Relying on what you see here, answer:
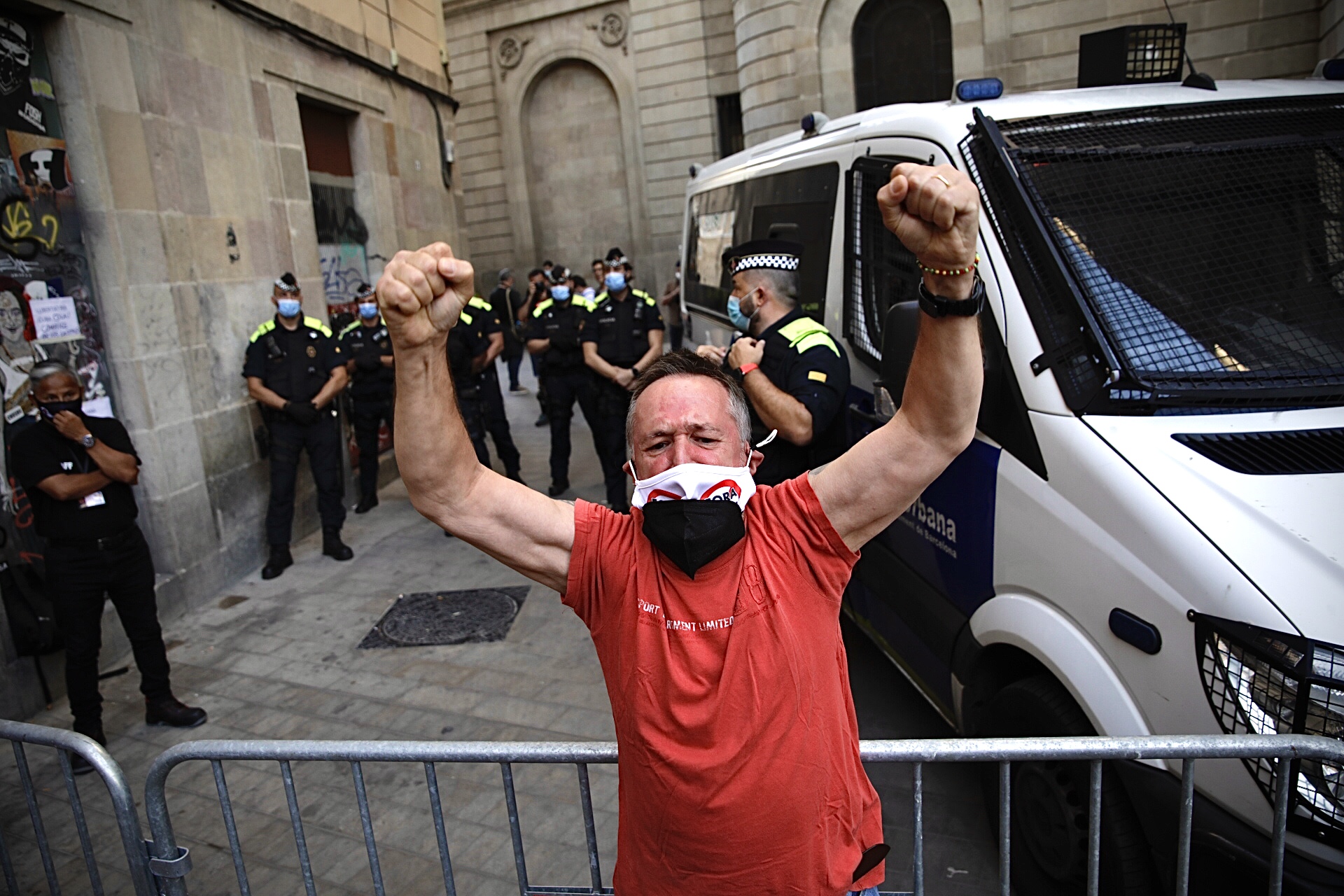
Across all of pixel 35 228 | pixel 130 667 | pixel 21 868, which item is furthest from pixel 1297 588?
pixel 35 228

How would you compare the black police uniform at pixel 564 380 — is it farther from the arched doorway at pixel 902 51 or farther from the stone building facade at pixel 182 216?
the arched doorway at pixel 902 51

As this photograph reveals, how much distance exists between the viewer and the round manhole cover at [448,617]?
18.2 feet

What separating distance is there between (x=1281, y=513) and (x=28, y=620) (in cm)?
557

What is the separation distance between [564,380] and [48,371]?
476 centimetres

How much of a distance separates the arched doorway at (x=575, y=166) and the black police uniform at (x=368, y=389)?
12.9m

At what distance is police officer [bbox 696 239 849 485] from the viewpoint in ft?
12.1

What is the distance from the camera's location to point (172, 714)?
15.3 ft

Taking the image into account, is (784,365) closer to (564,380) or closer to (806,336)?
(806,336)

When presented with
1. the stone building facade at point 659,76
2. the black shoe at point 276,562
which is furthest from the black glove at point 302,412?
the stone building facade at point 659,76

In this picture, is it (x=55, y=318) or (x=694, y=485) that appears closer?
(x=694, y=485)

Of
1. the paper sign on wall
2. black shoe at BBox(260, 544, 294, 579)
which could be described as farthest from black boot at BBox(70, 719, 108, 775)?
black shoe at BBox(260, 544, 294, 579)

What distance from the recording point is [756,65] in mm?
15344

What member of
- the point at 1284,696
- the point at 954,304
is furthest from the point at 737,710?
the point at 1284,696

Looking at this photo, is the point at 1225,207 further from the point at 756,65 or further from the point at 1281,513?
the point at 756,65
